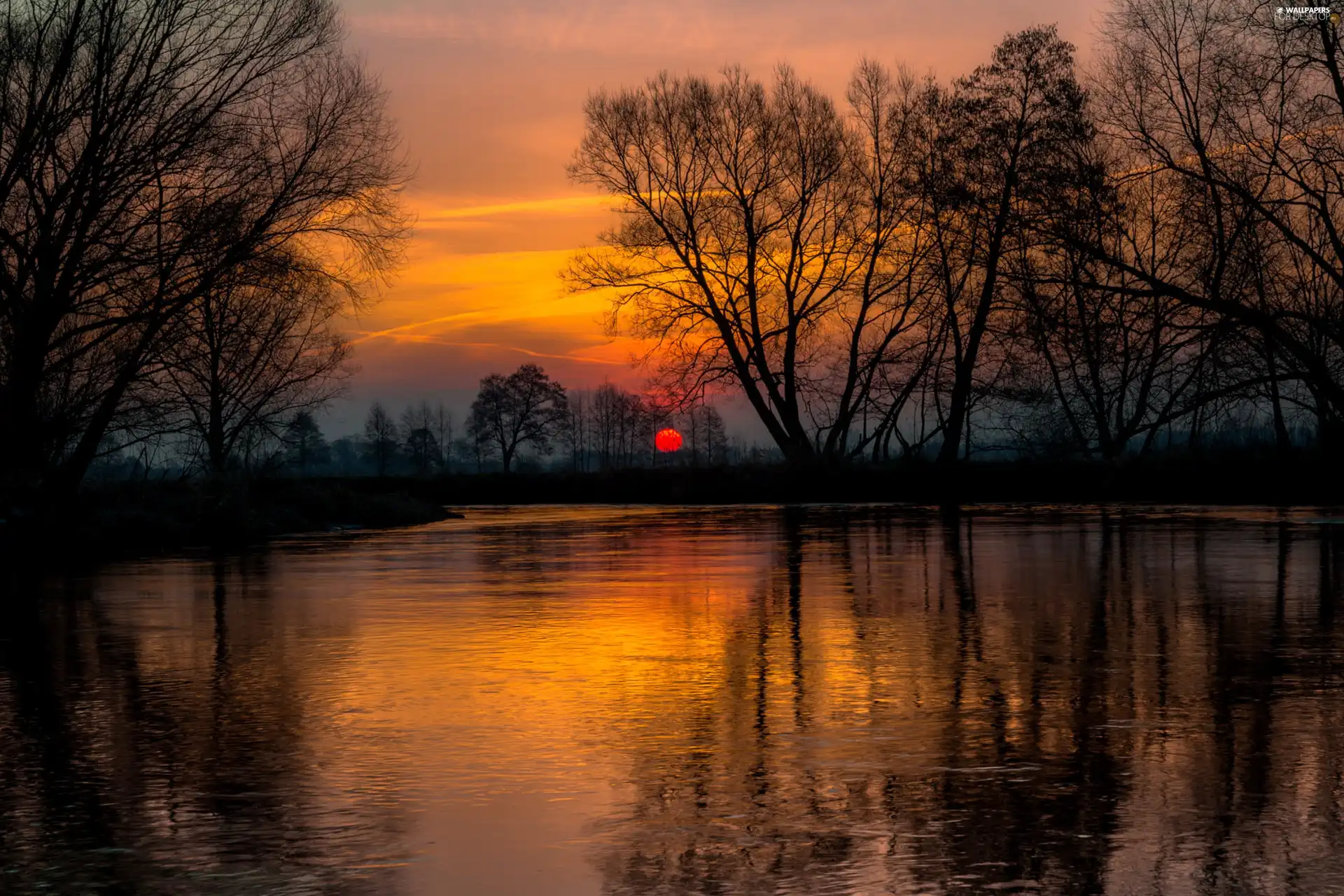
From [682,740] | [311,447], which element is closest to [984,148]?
[682,740]

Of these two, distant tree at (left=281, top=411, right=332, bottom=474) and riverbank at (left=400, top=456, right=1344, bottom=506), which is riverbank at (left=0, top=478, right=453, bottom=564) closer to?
riverbank at (left=400, top=456, right=1344, bottom=506)

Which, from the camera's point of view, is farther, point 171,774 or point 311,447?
point 311,447

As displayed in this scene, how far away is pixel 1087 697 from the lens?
9930mm

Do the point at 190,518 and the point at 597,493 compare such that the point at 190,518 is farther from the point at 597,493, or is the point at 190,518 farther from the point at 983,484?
the point at 597,493

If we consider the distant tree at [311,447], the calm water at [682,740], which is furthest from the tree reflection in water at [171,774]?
the distant tree at [311,447]

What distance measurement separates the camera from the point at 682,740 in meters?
8.64

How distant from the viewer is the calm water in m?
5.98

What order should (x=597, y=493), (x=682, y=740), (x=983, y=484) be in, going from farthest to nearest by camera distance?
(x=597, y=493)
(x=983, y=484)
(x=682, y=740)

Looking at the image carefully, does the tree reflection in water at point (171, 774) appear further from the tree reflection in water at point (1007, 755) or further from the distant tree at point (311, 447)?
the distant tree at point (311, 447)

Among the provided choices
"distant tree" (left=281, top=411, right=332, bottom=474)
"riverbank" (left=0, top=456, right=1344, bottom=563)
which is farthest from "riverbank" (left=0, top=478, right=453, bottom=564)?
"distant tree" (left=281, top=411, right=332, bottom=474)

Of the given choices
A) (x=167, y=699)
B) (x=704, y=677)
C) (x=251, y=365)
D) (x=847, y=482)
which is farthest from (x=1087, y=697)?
(x=847, y=482)

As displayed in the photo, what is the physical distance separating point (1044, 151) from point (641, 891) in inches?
1864

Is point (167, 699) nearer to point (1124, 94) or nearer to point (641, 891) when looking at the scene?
point (641, 891)

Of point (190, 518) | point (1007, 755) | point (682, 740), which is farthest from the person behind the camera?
point (190, 518)
